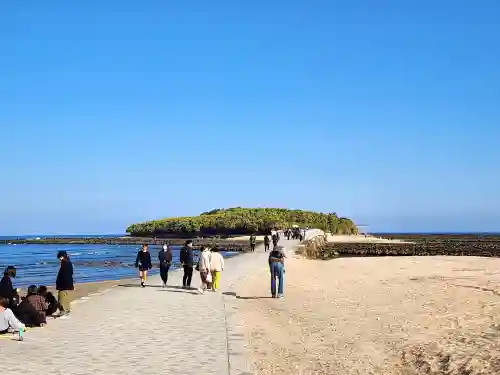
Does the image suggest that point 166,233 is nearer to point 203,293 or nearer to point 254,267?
point 254,267

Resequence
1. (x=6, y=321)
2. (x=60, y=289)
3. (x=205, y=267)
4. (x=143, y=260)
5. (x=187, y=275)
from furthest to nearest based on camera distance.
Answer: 1. (x=143, y=260)
2. (x=187, y=275)
3. (x=205, y=267)
4. (x=60, y=289)
5. (x=6, y=321)

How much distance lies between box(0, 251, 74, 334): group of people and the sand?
14.7 feet

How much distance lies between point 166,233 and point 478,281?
109605 mm

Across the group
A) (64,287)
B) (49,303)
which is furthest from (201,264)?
(49,303)

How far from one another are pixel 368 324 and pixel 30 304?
7683 millimetres

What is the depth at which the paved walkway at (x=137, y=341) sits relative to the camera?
907cm

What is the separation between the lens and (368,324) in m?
14.1

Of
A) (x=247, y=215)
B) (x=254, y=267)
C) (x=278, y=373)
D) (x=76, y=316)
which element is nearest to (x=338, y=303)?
(x=76, y=316)

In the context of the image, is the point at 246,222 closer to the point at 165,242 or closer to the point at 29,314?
the point at 165,242

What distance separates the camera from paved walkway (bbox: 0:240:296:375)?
907 centimetres

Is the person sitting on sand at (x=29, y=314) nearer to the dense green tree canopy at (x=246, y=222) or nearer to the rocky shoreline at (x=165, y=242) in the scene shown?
the rocky shoreline at (x=165, y=242)

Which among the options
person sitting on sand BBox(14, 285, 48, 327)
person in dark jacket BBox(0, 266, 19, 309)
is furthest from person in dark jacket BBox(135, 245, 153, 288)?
person sitting on sand BBox(14, 285, 48, 327)

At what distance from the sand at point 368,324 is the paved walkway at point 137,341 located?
2.03 feet

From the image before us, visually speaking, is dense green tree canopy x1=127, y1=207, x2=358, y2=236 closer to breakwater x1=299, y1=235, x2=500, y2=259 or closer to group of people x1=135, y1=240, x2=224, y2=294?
breakwater x1=299, y1=235, x2=500, y2=259
